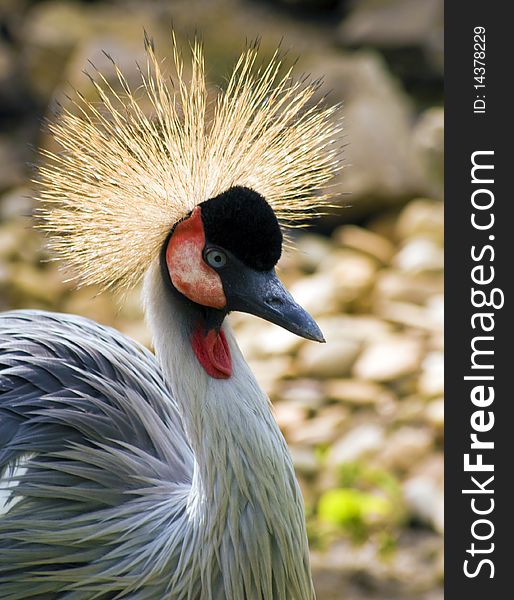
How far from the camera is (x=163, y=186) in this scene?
4.72ft

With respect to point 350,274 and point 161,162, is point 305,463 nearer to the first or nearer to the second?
point 350,274

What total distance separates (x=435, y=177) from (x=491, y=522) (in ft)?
8.00

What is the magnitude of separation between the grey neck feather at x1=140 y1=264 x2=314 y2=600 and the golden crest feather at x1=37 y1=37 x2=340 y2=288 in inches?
3.5

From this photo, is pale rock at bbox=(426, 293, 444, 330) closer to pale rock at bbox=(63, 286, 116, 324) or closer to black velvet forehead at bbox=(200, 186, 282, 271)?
pale rock at bbox=(63, 286, 116, 324)

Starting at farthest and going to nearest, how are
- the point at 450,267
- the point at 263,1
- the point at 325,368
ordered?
the point at 263,1
the point at 325,368
the point at 450,267

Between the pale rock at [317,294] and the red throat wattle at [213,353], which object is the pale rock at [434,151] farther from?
the red throat wattle at [213,353]

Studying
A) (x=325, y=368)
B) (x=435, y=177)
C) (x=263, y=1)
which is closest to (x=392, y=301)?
(x=325, y=368)

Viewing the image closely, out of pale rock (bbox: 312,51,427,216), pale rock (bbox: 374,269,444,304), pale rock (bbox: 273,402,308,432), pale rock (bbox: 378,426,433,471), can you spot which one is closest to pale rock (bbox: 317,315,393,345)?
pale rock (bbox: 374,269,444,304)

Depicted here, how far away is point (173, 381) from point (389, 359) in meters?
1.95

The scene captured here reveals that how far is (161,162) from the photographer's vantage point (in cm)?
146

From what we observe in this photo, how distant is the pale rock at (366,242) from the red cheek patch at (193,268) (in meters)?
2.59

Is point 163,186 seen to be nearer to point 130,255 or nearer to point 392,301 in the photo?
point 130,255

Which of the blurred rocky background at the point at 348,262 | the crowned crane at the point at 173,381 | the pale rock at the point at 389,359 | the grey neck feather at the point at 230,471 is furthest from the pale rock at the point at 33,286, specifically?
the grey neck feather at the point at 230,471

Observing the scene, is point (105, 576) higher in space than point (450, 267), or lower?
lower
